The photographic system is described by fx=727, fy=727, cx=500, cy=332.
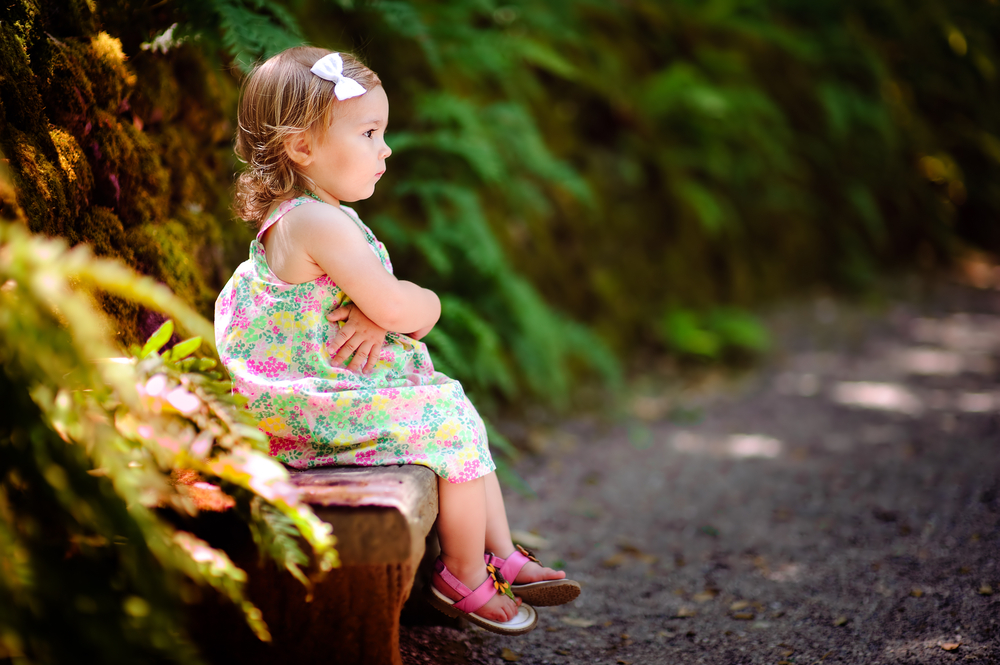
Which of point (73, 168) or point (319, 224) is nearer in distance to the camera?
point (319, 224)

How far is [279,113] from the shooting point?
1.67 metres

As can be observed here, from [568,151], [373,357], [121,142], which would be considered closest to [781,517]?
[373,357]

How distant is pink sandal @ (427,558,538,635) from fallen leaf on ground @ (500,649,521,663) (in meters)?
0.19

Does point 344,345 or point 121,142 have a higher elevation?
point 121,142

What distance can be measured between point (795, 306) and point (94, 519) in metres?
5.42

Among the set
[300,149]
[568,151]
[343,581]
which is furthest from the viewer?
[568,151]

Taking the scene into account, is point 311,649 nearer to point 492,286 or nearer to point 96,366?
point 96,366

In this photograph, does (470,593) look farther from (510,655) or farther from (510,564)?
(510,655)

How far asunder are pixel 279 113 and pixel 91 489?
939mm

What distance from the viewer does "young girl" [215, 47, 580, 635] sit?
1.59 metres

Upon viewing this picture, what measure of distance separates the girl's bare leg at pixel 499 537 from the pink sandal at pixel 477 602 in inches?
3.2

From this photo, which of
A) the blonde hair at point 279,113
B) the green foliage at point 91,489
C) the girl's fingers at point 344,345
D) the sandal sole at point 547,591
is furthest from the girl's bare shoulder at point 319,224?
the sandal sole at point 547,591

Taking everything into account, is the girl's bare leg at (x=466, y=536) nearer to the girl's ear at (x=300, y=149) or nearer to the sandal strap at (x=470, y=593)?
the sandal strap at (x=470, y=593)

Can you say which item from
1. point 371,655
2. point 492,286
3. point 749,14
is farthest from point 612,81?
point 371,655
